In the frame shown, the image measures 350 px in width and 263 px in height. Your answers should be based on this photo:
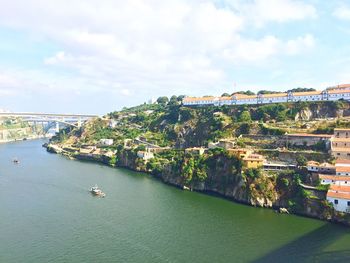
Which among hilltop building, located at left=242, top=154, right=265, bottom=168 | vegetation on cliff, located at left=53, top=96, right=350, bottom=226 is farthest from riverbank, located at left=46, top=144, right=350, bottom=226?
hilltop building, located at left=242, top=154, right=265, bottom=168

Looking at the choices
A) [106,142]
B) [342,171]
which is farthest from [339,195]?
[106,142]

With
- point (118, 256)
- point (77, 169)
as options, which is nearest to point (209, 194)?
point (118, 256)

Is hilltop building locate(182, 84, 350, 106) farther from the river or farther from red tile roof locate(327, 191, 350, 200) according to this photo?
the river

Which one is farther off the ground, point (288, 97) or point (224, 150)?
point (288, 97)

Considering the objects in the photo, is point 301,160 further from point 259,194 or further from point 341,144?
point 259,194

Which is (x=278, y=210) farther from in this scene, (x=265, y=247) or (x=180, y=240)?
(x=180, y=240)

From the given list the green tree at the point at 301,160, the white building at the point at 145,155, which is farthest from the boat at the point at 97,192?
the green tree at the point at 301,160

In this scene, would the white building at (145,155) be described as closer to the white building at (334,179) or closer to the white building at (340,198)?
the white building at (334,179)

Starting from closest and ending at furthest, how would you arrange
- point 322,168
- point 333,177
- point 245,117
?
1. point 333,177
2. point 322,168
3. point 245,117
